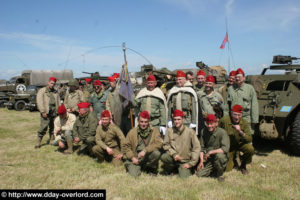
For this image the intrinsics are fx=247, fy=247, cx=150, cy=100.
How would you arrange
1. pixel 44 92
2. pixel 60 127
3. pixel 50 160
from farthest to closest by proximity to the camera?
pixel 44 92 → pixel 60 127 → pixel 50 160

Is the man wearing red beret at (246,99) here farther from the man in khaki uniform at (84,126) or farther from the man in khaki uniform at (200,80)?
the man in khaki uniform at (84,126)

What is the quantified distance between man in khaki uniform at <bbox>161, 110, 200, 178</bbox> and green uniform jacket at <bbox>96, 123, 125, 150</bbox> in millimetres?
1166

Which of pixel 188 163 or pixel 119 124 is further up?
pixel 119 124

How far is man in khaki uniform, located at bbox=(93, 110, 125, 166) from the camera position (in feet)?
17.0

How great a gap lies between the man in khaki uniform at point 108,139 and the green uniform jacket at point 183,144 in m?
1.13

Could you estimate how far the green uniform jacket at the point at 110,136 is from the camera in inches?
206

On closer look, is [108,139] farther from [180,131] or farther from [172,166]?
[180,131]

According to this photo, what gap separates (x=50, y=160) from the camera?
18.3 ft

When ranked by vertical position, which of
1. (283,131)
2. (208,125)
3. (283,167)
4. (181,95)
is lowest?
(283,167)

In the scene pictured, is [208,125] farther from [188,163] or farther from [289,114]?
[289,114]

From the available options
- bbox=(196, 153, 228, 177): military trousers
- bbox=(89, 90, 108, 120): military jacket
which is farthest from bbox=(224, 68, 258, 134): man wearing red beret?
bbox=(89, 90, 108, 120): military jacket

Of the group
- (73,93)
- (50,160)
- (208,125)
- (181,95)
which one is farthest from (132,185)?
(73,93)

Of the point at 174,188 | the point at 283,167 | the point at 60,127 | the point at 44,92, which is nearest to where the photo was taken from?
the point at 174,188

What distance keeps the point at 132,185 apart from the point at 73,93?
3.80 meters
